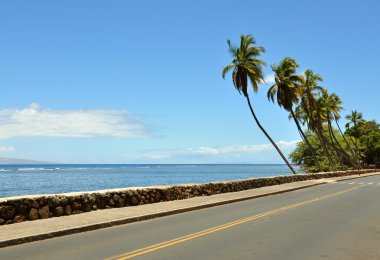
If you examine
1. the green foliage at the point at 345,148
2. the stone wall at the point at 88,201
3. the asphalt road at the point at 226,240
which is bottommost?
the asphalt road at the point at 226,240

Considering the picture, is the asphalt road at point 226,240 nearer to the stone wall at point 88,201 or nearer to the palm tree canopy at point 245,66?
the stone wall at point 88,201

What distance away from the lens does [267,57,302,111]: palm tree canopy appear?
52.9m

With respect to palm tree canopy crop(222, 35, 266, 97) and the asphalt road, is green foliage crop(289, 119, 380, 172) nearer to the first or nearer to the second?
palm tree canopy crop(222, 35, 266, 97)

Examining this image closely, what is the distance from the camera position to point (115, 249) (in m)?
8.56

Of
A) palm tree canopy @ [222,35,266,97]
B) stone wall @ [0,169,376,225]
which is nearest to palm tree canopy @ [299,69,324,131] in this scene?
palm tree canopy @ [222,35,266,97]

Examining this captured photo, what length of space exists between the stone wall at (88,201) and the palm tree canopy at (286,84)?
3167 centimetres

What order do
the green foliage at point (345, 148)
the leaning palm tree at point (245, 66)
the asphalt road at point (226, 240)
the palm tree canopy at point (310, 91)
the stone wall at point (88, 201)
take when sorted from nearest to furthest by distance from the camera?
the asphalt road at point (226, 240) → the stone wall at point (88, 201) → the leaning palm tree at point (245, 66) → the palm tree canopy at point (310, 91) → the green foliage at point (345, 148)

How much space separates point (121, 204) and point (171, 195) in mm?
3533

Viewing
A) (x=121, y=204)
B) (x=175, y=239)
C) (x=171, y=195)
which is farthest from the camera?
(x=171, y=195)

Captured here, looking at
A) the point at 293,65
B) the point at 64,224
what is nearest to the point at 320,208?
the point at 64,224

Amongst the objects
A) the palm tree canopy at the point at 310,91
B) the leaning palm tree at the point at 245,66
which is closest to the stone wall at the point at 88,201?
the leaning palm tree at the point at 245,66

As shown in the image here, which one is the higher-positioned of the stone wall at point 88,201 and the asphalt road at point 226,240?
the stone wall at point 88,201

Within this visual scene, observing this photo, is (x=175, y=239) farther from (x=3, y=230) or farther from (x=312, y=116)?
(x=312, y=116)

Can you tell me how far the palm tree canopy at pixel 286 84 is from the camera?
174 ft
